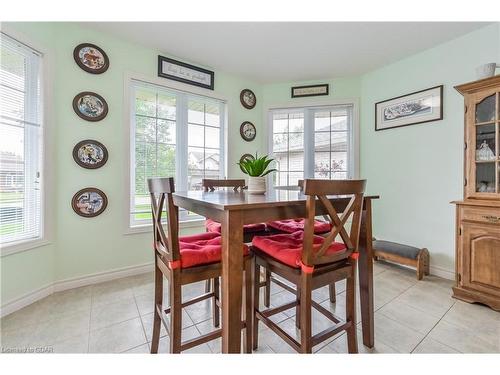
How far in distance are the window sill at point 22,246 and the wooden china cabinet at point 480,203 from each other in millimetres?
3606

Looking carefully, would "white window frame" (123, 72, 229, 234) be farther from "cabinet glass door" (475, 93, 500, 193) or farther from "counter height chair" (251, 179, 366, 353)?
"cabinet glass door" (475, 93, 500, 193)

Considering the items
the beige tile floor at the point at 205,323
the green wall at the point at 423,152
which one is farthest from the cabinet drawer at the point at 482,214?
the beige tile floor at the point at 205,323

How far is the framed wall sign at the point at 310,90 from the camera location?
3459 mm

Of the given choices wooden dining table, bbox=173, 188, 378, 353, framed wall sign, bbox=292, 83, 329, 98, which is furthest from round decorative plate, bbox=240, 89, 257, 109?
wooden dining table, bbox=173, 188, 378, 353

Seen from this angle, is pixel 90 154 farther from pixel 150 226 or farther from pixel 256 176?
pixel 256 176

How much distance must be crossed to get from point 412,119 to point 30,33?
3.83m

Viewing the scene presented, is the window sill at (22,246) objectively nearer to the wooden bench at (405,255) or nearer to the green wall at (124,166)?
the green wall at (124,166)

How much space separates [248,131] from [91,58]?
1.97m

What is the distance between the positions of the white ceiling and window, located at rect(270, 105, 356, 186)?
60 cm

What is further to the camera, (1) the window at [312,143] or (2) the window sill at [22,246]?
(1) the window at [312,143]

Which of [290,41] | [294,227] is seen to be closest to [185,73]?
[290,41]

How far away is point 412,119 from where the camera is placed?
9.20 feet
